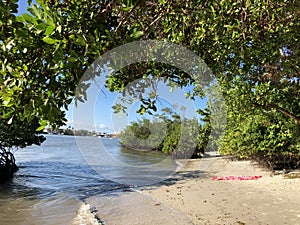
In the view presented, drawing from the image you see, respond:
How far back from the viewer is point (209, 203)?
918cm

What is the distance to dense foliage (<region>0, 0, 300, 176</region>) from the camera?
5.23 ft

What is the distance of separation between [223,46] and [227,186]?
8.60 m

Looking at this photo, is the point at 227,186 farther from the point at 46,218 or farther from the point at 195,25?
the point at 195,25

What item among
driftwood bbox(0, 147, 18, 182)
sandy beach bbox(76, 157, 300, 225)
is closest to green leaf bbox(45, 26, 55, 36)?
sandy beach bbox(76, 157, 300, 225)

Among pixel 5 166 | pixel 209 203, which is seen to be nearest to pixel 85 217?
pixel 209 203

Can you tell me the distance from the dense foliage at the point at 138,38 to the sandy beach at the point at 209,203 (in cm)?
255

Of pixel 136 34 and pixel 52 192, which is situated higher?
pixel 136 34

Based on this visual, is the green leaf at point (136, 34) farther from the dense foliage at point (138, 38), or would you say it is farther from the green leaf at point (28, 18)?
the green leaf at point (28, 18)

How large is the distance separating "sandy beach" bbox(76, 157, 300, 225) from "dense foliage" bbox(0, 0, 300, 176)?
100 inches

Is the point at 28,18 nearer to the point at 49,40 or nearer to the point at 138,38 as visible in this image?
the point at 49,40

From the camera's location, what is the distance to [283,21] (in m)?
4.49

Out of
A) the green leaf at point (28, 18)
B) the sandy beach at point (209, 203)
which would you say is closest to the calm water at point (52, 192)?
the sandy beach at point (209, 203)

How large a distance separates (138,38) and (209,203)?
8060 millimetres

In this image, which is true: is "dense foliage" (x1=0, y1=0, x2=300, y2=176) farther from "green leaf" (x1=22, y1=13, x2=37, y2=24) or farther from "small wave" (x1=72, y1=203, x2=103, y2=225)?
"small wave" (x1=72, y1=203, x2=103, y2=225)
